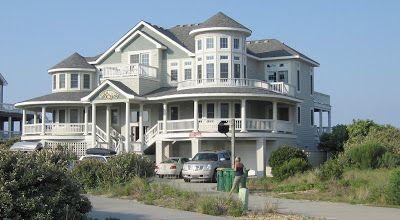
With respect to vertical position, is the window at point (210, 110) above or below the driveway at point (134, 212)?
above

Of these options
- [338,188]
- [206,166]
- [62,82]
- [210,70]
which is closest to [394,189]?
[338,188]

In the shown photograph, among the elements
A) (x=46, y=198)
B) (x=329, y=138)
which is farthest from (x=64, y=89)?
(x=46, y=198)

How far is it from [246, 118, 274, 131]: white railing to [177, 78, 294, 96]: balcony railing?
2731 mm

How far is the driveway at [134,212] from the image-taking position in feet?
54.0

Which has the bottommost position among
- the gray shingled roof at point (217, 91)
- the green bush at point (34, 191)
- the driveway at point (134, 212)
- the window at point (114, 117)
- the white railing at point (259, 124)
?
the driveway at point (134, 212)

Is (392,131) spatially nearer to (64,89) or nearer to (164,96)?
(164,96)

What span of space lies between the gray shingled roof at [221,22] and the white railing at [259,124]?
7.38 metres

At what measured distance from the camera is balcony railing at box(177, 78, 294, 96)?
1745 inches

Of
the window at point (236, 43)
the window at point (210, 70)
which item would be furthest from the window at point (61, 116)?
the window at point (236, 43)

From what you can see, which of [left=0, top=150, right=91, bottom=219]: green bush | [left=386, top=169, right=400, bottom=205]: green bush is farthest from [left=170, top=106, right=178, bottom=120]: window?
[left=0, top=150, right=91, bottom=219]: green bush

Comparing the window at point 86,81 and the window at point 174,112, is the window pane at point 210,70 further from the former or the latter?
the window at point 86,81

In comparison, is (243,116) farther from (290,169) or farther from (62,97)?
(62,97)

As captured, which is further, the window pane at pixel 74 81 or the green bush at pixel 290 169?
the window pane at pixel 74 81

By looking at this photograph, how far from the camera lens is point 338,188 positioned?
2556 cm
